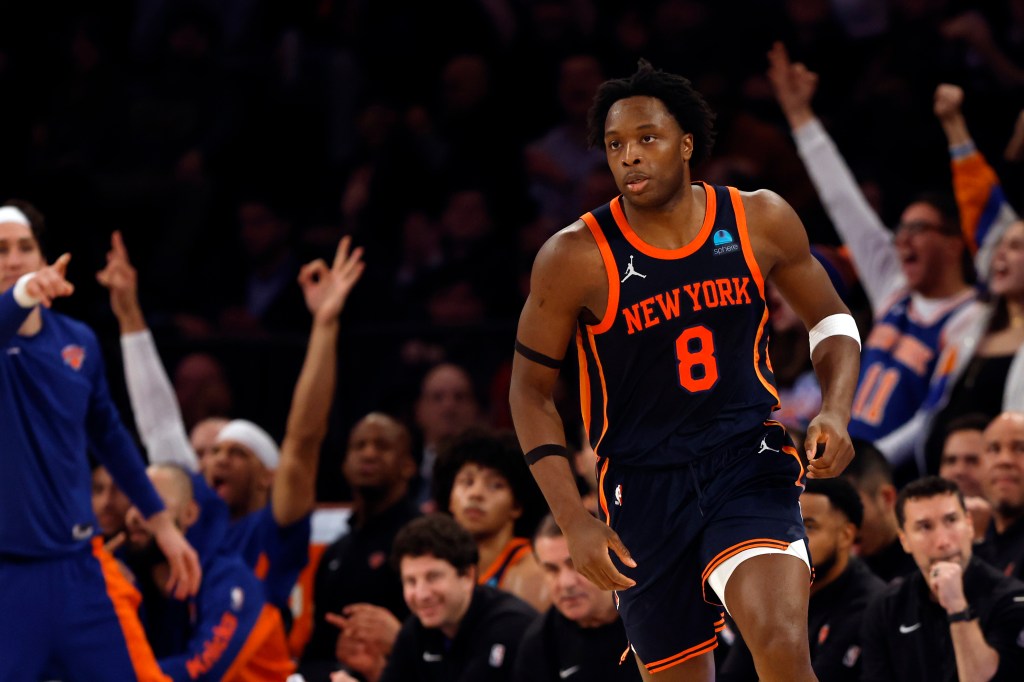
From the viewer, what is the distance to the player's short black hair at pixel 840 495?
597 cm

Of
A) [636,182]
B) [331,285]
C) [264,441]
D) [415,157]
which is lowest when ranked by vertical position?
[264,441]

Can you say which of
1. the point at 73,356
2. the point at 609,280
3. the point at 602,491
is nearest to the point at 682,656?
the point at 602,491

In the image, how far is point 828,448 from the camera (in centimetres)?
393

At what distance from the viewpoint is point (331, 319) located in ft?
24.1

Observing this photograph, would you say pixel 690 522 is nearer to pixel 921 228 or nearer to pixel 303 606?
pixel 921 228

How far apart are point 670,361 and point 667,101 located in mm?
664

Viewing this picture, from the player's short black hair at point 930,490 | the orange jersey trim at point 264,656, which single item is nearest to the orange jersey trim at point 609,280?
the player's short black hair at point 930,490

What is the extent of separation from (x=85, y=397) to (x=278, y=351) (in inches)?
127

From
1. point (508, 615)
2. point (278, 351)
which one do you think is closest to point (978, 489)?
point (508, 615)

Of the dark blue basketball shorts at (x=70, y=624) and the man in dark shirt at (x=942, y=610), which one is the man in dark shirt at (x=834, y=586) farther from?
the dark blue basketball shorts at (x=70, y=624)

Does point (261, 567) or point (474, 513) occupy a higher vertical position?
point (474, 513)

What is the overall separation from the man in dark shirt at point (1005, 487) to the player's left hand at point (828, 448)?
2342 mm

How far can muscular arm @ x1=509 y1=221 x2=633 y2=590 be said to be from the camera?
413cm

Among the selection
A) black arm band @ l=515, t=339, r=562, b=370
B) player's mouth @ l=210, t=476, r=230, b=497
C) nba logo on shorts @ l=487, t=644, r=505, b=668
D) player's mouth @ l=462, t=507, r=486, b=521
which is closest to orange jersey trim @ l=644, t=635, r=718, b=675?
black arm band @ l=515, t=339, r=562, b=370
